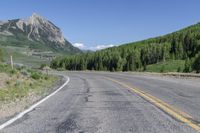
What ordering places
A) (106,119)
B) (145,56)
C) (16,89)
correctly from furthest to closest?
1. (145,56)
2. (16,89)
3. (106,119)

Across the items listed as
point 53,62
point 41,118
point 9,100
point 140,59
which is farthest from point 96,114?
point 53,62

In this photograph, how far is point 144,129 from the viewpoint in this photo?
8.67 metres

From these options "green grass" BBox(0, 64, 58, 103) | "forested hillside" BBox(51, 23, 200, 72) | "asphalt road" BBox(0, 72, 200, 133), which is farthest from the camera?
"forested hillside" BBox(51, 23, 200, 72)

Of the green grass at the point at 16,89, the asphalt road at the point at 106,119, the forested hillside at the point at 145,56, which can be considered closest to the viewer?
the asphalt road at the point at 106,119

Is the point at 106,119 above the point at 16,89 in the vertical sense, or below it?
below

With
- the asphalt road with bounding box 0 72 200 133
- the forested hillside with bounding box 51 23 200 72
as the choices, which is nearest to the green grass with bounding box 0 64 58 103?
the asphalt road with bounding box 0 72 200 133

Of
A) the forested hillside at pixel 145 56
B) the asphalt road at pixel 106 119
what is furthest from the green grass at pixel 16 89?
the forested hillside at pixel 145 56

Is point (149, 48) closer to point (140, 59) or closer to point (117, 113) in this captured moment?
point (140, 59)

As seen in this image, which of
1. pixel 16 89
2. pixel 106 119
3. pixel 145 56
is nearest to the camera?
pixel 106 119

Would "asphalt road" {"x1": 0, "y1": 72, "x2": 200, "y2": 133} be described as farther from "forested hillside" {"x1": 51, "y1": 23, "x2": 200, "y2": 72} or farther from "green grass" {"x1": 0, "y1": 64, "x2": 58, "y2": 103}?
"forested hillside" {"x1": 51, "y1": 23, "x2": 200, "y2": 72}

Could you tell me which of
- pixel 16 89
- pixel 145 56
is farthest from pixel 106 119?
pixel 145 56

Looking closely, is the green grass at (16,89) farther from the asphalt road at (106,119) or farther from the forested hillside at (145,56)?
the forested hillside at (145,56)

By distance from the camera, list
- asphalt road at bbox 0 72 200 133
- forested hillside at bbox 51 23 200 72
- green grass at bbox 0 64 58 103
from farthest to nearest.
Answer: forested hillside at bbox 51 23 200 72 < green grass at bbox 0 64 58 103 < asphalt road at bbox 0 72 200 133

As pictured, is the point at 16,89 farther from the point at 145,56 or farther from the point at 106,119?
the point at 145,56
